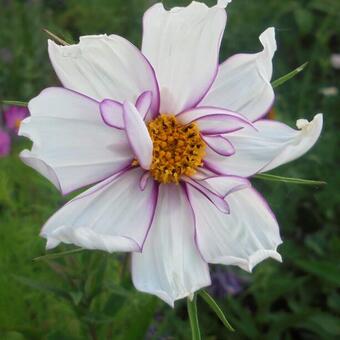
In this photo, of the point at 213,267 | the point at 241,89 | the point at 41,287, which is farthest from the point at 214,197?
the point at 213,267

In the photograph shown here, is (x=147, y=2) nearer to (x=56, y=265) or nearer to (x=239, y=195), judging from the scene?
(x=56, y=265)

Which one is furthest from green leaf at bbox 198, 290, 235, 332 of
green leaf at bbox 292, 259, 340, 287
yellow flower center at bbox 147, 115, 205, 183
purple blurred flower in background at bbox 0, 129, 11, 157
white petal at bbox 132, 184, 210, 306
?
purple blurred flower in background at bbox 0, 129, 11, 157

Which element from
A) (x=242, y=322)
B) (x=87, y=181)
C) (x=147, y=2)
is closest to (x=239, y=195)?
(x=87, y=181)

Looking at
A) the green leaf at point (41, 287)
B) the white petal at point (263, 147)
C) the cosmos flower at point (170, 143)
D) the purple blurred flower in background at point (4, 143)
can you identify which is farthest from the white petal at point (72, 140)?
the purple blurred flower in background at point (4, 143)

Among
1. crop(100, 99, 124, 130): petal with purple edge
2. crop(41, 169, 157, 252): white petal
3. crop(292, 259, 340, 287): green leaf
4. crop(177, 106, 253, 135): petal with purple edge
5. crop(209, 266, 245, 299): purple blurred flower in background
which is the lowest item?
crop(209, 266, 245, 299): purple blurred flower in background

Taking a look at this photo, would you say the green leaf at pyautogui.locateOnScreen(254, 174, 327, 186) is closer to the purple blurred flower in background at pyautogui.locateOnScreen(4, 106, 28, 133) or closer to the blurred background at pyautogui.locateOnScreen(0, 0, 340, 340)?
the blurred background at pyautogui.locateOnScreen(0, 0, 340, 340)
